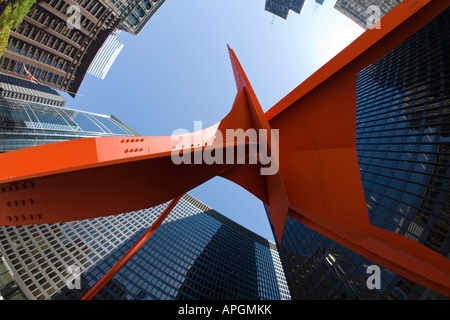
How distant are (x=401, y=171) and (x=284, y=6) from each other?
4246 inches

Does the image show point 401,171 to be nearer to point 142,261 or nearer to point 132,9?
point 142,261

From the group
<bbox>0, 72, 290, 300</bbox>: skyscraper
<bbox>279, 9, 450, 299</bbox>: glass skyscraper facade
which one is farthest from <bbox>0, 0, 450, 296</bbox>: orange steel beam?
<bbox>0, 72, 290, 300</bbox>: skyscraper

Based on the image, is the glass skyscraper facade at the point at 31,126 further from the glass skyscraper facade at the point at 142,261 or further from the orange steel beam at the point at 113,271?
the orange steel beam at the point at 113,271

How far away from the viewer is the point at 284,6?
306ft

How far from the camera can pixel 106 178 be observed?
4406mm

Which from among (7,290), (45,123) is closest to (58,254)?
(7,290)

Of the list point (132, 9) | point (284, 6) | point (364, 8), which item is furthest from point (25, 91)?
point (364, 8)

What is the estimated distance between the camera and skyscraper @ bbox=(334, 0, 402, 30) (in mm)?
56225

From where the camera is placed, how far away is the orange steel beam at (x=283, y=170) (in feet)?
13.5

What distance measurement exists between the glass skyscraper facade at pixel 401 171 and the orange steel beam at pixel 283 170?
13.3 metres

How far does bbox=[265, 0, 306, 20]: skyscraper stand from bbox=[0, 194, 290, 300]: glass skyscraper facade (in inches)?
4279

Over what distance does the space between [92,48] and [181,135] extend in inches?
2429

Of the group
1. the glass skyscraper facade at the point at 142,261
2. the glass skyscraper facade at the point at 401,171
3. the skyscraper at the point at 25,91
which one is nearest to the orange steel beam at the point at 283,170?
the glass skyscraper facade at the point at 401,171

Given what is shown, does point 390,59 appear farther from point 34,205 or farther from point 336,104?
point 34,205
